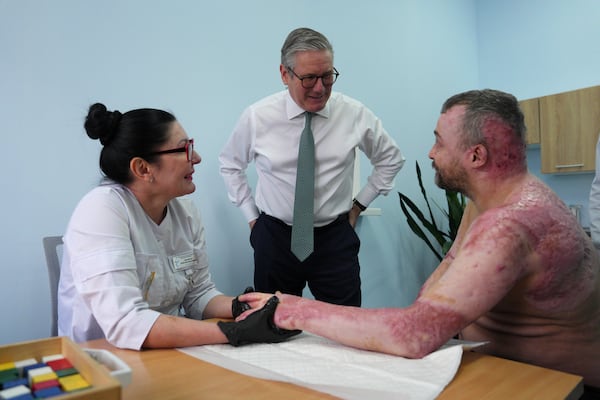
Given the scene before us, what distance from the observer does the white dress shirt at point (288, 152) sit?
227 centimetres

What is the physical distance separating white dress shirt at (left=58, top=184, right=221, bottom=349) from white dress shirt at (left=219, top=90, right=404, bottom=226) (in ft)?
2.15

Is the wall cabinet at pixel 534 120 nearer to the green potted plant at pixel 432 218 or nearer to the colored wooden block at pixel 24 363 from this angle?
the green potted plant at pixel 432 218

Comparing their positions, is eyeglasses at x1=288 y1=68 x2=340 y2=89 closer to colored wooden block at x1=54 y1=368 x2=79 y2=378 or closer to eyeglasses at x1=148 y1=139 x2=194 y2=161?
eyeglasses at x1=148 y1=139 x2=194 y2=161

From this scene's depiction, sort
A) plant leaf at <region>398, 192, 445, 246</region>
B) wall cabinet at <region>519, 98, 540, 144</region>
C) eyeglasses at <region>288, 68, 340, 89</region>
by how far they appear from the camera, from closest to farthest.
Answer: eyeglasses at <region>288, 68, 340, 89</region>, plant leaf at <region>398, 192, 445, 246</region>, wall cabinet at <region>519, 98, 540, 144</region>

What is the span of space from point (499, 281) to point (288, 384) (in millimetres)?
534

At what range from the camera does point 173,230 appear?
1551 mm

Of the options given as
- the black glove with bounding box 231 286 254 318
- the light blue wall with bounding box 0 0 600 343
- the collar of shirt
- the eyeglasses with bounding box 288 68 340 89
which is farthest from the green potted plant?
the black glove with bounding box 231 286 254 318

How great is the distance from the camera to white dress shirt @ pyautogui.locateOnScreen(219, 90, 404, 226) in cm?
227

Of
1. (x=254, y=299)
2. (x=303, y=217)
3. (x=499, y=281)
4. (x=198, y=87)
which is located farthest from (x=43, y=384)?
(x=198, y=87)

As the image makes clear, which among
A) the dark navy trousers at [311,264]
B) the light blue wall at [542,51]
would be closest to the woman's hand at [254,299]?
the dark navy trousers at [311,264]

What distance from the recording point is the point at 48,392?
0.55m

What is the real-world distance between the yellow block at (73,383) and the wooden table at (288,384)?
0.80ft

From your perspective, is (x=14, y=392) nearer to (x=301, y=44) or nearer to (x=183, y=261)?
(x=183, y=261)

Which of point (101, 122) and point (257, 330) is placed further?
point (101, 122)
